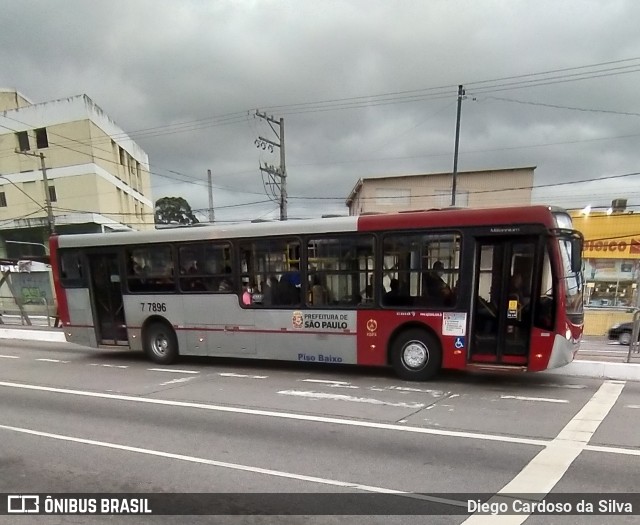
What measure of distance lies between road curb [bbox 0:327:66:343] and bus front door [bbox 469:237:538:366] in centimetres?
1409

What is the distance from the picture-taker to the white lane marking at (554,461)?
3.33 metres

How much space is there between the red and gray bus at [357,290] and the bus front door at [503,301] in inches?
0.7

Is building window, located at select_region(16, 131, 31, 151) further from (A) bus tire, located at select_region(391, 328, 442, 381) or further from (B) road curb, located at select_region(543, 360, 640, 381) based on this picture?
(B) road curb, located at select_region(543, 360, 640, 381)

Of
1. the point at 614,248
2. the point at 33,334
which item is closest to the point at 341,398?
the point at 33,334

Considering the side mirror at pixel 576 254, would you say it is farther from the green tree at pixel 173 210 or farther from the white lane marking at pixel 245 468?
the green tree at pixel 173 210

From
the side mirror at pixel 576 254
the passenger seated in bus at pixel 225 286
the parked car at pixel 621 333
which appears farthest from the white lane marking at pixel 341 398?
the parked car at pixel 621 333

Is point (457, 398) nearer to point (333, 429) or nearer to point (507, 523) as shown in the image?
point (333, 429)

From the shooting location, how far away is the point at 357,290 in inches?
318

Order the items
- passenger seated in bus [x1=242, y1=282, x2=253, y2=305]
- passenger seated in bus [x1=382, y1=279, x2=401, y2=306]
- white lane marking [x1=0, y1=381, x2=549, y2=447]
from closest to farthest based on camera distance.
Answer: white lane marking [x1=0, y1=381, x2=549, y2=447] → passenger seated in bus [x1=382, y1=279, x2=401, y2=306] → passenger seated in bus [x1=242, y1=282, x2=253, y2=305]

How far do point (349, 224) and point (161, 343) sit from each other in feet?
18.0

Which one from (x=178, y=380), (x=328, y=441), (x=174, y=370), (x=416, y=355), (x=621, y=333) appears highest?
(x=416, y=355)

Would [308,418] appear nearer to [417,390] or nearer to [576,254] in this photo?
[417,390]

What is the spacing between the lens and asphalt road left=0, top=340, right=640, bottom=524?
373 cm

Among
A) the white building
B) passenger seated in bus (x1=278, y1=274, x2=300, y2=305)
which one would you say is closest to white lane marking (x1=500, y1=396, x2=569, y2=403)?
passenger seated in bus (x1=278, y1=274, x2=300, y2=305)
